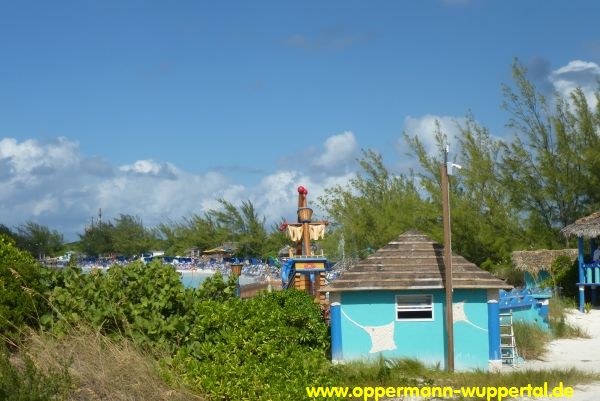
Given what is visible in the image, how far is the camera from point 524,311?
67.3 ft

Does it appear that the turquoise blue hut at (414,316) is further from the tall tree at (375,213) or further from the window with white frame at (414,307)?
the tall tree at (375,213)

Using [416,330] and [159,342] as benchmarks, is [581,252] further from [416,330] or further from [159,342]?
[159,342]

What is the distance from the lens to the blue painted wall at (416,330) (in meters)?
15.9

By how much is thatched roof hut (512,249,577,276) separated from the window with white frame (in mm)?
16965

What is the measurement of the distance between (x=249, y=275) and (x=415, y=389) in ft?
159

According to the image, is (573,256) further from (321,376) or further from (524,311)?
(321,376)

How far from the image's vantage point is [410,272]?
16.2 m

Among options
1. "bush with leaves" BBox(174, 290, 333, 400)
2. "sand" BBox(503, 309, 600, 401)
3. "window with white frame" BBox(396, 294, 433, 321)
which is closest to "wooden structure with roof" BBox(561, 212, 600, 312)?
"sand" BBox(503, 309, 600, 401)

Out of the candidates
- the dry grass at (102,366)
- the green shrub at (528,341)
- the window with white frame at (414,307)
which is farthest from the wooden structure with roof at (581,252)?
the dry grass at (102,366)

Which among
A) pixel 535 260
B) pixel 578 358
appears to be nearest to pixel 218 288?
pixel 578 358

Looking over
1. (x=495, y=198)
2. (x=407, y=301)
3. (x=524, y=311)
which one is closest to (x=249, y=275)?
(x=495, y=198)

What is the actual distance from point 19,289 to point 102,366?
2.08 meters

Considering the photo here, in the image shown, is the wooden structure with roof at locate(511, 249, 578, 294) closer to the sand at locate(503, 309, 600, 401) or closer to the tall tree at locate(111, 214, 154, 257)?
the sand at locate(503, 309, 600, 401)

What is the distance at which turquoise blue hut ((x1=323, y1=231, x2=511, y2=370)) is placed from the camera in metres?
15.9
